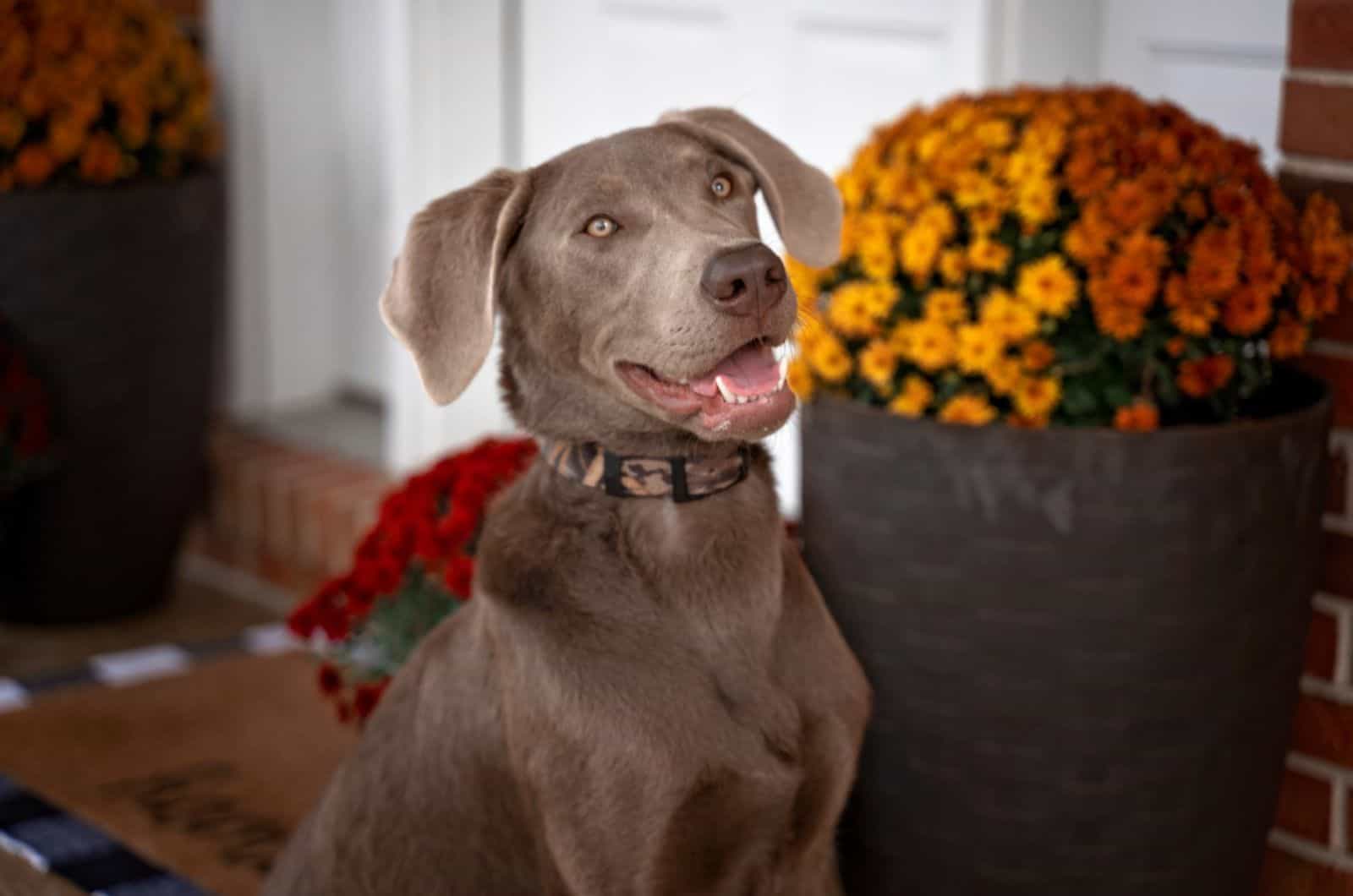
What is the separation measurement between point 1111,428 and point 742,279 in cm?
72

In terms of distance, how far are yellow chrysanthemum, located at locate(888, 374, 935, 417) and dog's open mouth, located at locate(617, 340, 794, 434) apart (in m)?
0.54

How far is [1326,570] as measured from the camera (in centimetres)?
247

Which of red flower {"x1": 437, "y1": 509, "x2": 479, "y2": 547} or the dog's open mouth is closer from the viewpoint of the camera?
the dog's open mouth

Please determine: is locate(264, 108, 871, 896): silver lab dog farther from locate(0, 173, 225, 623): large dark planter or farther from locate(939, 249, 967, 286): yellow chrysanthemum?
locate(0, 173, 225, 623): large dark planter

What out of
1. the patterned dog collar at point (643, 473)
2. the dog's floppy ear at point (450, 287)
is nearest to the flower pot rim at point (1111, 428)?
the patterned dog collar at point (643, 473)

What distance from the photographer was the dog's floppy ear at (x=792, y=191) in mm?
2057

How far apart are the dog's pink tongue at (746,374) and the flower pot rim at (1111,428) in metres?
0.52

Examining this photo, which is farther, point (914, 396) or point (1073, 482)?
point (914, 396)

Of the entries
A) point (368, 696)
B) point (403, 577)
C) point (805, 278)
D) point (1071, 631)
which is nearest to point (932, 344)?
point (805, 278)

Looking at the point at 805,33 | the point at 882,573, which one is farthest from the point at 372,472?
the point at 882,573

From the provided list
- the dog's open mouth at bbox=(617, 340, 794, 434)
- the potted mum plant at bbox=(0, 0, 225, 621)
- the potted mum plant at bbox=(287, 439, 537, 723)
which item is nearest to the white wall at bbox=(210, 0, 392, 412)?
the potted mum plant at bbox=(0, 0, 225, 621)

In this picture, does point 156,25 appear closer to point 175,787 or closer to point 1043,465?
point 175,787

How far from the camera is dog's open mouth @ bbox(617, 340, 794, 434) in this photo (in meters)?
1.70

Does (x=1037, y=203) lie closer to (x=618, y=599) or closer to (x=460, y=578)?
(x=618, y=599)
